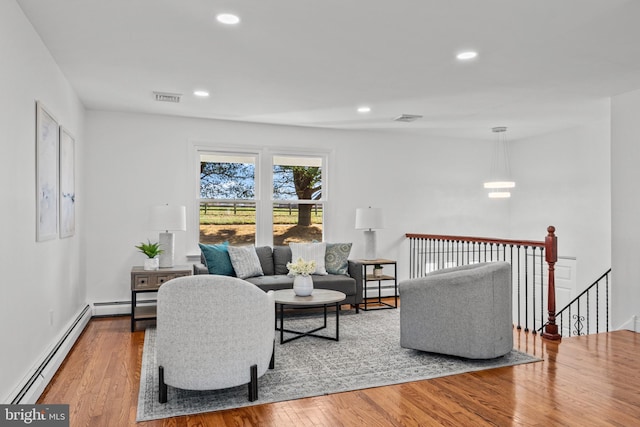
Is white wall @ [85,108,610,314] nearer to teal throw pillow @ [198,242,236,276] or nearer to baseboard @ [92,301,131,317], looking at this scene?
baseboard @ [92,301,131,317]

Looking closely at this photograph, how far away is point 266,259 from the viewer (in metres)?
5.74

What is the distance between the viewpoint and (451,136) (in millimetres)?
7344

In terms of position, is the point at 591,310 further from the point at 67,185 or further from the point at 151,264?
the point at 67,185

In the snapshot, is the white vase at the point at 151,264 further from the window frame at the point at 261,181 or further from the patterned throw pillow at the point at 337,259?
the patterned throw pillow at the point at 337,259

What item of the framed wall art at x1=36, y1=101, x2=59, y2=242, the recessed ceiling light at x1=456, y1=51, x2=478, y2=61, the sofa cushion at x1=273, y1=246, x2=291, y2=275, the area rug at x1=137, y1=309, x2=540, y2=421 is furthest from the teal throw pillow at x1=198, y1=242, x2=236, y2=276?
the recessed ceiling light at x1=456, y1=51, x2=478, y2=61

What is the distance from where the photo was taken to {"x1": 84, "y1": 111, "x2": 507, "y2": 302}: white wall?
5609 millimetres

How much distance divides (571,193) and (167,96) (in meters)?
5.70

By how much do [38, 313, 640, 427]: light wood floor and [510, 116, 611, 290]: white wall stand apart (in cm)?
270

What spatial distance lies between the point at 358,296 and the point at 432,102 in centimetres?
247

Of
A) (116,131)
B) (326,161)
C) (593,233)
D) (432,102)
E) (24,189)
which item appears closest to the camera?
(24,189)

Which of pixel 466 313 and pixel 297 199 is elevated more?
pixel 297 199

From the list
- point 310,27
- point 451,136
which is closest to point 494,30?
point 310,27

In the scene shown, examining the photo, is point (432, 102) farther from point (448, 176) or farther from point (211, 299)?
point (211, 299)

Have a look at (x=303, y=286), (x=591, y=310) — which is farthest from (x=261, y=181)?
(x=591, y=310)
